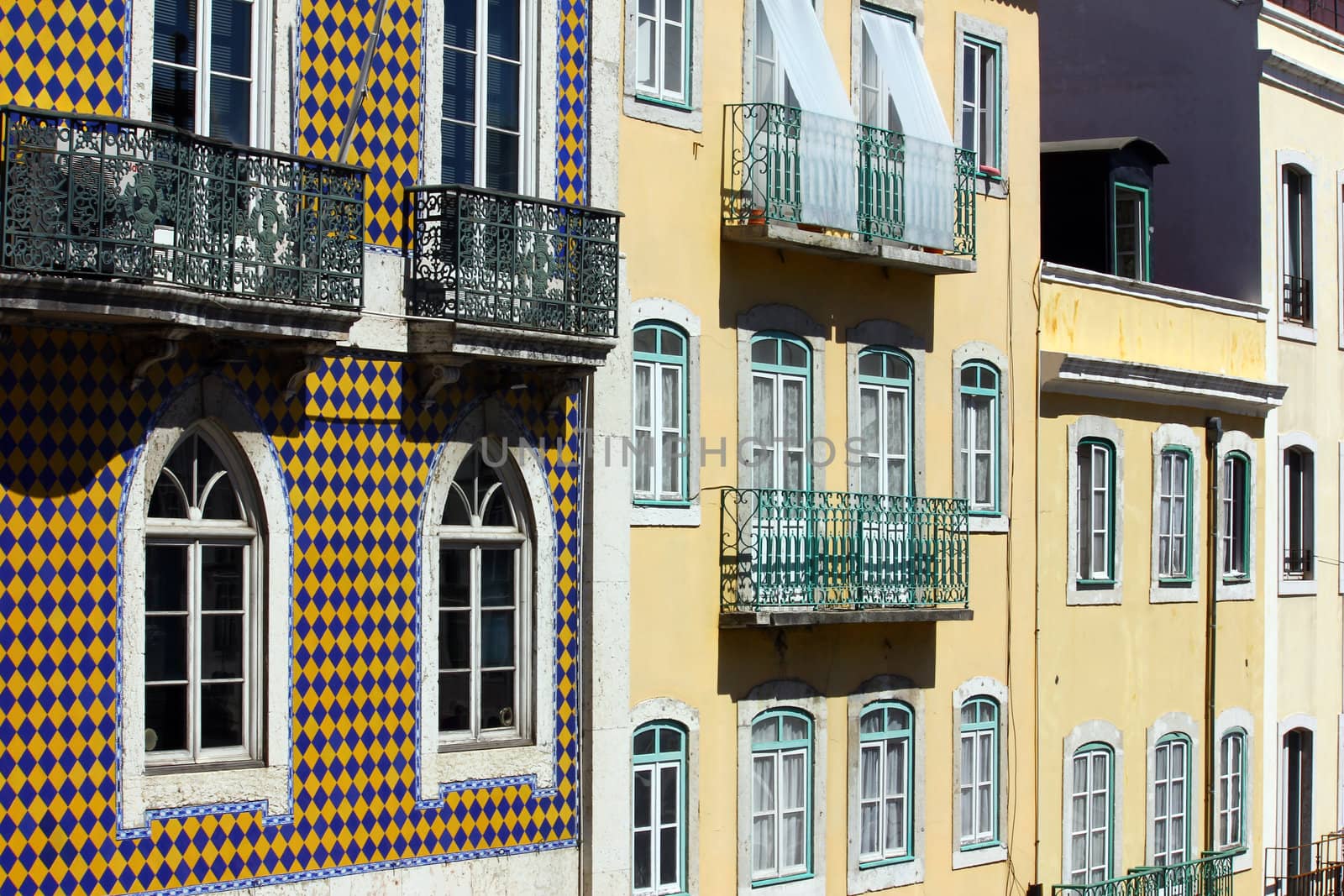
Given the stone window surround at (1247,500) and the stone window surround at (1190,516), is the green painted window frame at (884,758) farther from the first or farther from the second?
the stone window surround at (1247,500)

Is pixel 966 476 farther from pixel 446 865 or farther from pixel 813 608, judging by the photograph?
pixel 446 865

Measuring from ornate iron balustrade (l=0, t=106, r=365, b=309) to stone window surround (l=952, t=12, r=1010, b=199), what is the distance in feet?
28.8

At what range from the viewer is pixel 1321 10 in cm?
3108

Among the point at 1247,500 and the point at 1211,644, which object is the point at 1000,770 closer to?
the point at 1211,644

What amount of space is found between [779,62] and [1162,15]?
9.44 metres

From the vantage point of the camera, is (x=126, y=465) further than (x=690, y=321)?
No

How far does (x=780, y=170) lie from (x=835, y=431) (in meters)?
2.74

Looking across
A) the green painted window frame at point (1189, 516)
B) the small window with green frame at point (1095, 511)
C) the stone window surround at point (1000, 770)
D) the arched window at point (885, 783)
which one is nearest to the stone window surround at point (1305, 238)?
the green painted window frame at point (1189, 516)

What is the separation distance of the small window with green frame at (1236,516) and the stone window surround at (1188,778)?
218 cm

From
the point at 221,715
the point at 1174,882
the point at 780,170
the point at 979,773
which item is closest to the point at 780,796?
the point at 979,773

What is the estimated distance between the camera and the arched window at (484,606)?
17.2m

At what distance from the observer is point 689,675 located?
62.7 ft

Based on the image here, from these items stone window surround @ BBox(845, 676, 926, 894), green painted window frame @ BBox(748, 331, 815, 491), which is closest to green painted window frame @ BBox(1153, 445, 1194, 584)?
stone window surround @ BBox(845, 676, 926, 894)

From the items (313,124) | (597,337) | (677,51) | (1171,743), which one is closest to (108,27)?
(313,124)
